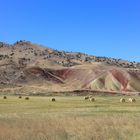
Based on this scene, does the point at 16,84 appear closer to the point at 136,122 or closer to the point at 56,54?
the point at 56,54

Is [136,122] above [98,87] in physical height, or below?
below

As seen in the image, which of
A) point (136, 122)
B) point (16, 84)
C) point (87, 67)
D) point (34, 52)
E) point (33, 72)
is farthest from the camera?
point (34, 52)

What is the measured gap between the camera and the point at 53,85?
493 ft

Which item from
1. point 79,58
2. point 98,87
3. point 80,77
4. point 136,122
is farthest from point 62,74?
point 136,122

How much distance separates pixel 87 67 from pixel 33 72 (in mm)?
23343

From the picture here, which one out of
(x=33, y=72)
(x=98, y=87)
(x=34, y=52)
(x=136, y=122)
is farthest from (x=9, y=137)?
(x=34, y=52)

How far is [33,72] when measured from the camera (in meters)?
159

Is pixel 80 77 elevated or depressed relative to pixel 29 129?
elevated

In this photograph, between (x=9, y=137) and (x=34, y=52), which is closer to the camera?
(x=9, y=137)

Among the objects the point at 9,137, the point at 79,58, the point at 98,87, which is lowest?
the point at 9,137

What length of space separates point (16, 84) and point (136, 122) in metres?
119

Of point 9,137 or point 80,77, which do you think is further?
point 80,77

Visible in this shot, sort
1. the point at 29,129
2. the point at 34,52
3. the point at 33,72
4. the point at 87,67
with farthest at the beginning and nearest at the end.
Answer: the point at 34,52, the point at 87,67, the point at 33,72, the point at 29,129

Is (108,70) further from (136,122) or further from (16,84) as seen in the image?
(136,122)
